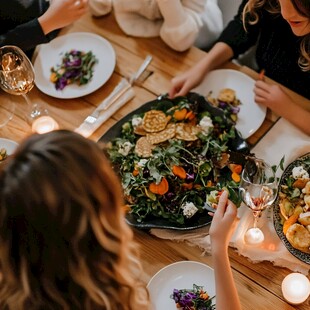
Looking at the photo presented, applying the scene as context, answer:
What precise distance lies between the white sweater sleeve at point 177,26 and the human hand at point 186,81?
111mm

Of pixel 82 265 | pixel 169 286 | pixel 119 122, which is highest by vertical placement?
pixel 82 265

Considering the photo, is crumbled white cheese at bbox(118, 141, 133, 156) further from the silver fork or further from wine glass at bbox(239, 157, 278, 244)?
wine glass at bbox(239, 157, 278, 244)

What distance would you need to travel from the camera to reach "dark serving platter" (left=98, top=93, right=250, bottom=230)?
4.33 feet

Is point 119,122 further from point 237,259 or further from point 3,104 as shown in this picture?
point 237,259

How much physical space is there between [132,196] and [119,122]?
0.84ft

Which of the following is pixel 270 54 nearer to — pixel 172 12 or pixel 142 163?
pixel 172 12

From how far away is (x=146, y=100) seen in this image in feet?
5.29

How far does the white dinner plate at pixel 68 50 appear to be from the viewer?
5.38 ft

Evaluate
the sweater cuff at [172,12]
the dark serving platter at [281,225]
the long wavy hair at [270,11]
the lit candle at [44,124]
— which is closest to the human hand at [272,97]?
the long wavy hair at [270,11]

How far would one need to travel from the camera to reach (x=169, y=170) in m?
1.35

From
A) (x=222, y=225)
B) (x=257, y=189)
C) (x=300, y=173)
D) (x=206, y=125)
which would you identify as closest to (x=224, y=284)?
(x=222, y=225)

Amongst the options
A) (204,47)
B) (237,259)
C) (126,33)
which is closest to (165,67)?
(126,33)

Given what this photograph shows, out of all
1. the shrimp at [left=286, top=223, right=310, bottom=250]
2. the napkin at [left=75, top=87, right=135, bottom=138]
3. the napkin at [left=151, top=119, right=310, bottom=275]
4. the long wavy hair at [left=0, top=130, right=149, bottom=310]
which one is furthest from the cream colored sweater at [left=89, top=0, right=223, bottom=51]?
the long wavy hair at [left=0, top=130, right=149, bottom=310]

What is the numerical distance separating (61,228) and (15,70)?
2.33 ft
